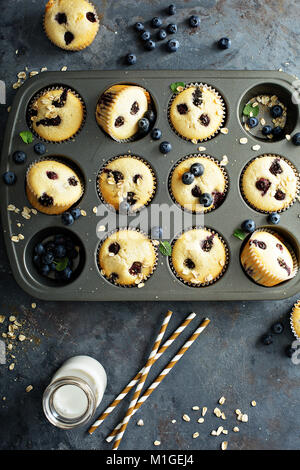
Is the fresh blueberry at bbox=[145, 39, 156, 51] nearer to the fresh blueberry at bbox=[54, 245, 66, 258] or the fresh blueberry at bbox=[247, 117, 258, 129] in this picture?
the fresh blueberry at bbox=[247, 117, 258, 129]

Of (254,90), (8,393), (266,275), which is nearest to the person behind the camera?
(266,275)

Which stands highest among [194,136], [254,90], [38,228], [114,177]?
[254,90]

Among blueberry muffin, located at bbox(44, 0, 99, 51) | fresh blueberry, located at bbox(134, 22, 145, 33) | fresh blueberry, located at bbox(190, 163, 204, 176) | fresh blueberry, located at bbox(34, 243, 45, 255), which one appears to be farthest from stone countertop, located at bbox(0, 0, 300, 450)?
fresh blueberry, located at bbox(190, 163, 204, 176)

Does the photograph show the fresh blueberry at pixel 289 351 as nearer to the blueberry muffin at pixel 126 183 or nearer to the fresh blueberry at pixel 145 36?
the blueberry muffin at pixel 126 183

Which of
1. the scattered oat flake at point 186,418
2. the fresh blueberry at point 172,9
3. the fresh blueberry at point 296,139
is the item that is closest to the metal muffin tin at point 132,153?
the fresh blueberry at point 296,139
